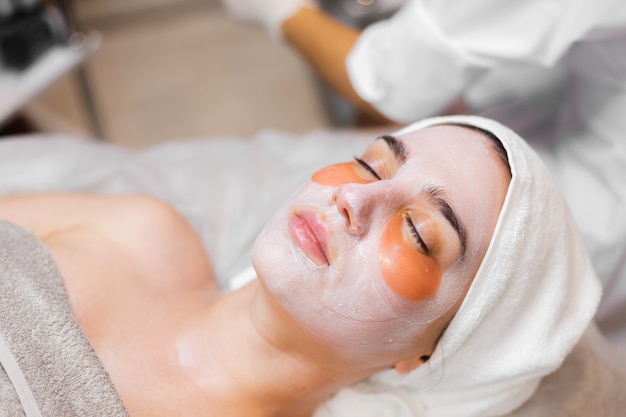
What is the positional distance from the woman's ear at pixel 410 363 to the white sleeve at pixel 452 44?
0.58m

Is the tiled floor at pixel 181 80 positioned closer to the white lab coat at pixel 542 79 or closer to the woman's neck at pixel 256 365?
the white lab coat at pixel 542 79

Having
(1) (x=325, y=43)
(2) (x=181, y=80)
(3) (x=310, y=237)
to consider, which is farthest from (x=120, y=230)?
(2) (x=181, y=80)

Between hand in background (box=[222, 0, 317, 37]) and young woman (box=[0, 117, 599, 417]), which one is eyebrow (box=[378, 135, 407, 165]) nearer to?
young woman (box=[0, 117, 599, 417])

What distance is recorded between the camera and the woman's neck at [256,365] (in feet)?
3.44

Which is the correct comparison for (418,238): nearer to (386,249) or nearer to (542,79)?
(386,249)

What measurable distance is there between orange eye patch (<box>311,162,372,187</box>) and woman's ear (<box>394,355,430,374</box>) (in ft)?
1.00

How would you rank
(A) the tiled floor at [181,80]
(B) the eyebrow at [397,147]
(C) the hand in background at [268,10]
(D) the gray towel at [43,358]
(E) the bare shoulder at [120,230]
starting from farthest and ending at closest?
(A) the tiled floor at [181,80], (C) the hand in background at [268,10], (E) the bare shoulder at [120,230], (B) the eyebrow at [397,147], (D) the gray towel at [43,358]

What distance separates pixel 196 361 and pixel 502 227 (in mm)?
552

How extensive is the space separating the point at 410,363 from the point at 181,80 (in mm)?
2140

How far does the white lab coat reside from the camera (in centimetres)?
122

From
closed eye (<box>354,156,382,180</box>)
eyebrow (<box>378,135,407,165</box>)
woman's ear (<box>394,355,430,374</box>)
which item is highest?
eyebrow (<box>378,135,407,165</box>)

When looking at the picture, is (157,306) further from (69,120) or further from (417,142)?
(69,120)

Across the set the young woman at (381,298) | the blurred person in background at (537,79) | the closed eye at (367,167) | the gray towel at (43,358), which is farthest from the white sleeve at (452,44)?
the gray towel at (43,358)

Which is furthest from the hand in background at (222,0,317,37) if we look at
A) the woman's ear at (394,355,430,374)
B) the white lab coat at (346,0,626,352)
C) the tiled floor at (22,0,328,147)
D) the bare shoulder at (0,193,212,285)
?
the woman's ear at (394,355,430,374)
